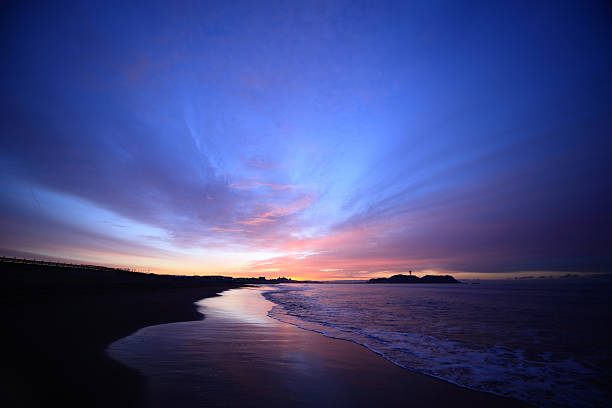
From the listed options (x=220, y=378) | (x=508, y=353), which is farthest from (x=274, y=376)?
(x=508, y=353)

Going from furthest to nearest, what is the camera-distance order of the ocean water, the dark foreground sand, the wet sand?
the ocean water < the wet sand < the dark foreground sand

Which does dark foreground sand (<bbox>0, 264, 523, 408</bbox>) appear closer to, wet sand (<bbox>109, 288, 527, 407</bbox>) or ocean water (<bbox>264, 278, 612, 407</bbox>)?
wet sand (<bbox>109, 288, 527, 407</bbox>)

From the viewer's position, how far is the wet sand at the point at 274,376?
16.3 ft

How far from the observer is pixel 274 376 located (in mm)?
6230

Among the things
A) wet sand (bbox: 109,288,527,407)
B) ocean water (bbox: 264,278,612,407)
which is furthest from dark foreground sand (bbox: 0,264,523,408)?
ocean water (bbox: 264,278,612,407)

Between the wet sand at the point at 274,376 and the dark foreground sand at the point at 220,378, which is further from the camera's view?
the wet sand at the point at 274,376

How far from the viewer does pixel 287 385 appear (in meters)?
5.71

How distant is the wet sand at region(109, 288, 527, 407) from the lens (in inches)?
196

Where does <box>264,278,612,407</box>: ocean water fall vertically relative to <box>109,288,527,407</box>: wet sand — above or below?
below

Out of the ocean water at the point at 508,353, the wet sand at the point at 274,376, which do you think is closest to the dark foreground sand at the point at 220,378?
the wet sand at the point at 274,376

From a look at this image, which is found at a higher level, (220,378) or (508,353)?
(220,378)

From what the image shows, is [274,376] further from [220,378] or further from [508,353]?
Result: [508,353]

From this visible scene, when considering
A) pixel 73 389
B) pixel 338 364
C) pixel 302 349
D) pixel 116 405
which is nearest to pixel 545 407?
pixel 338 364

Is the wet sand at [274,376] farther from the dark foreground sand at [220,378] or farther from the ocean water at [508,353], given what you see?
the ocean water at [508,353]
